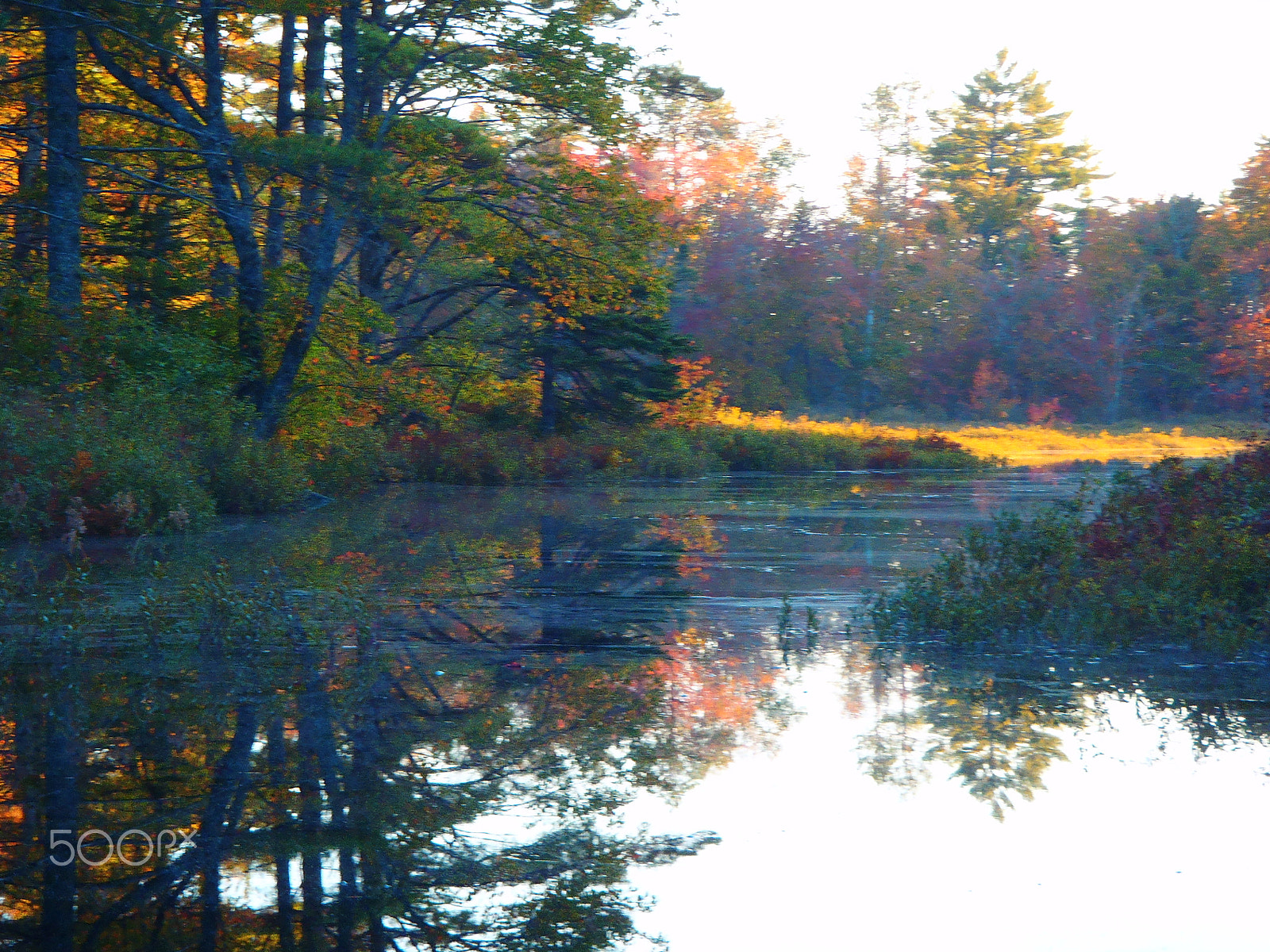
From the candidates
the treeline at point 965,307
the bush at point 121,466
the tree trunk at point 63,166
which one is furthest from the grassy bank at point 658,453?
the treeline at point 965,307

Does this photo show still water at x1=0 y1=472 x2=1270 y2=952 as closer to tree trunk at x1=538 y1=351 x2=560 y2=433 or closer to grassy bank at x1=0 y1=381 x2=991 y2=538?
grassy bank at x1=0 y1=381 x2=991 y2=538

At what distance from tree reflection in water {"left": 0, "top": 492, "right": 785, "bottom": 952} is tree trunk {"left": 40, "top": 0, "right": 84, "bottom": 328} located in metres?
10.0

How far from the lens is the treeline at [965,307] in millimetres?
63375

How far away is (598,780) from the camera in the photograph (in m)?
5.96

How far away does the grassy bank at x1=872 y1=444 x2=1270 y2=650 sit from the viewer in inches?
363

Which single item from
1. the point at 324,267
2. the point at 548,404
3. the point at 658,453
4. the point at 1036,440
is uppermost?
the point at 324,267

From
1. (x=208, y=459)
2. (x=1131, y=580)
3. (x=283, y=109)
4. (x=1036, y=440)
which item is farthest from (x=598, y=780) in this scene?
(x=1036, y=440)

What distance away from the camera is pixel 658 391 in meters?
34.4

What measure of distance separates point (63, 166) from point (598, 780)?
17.9 meters

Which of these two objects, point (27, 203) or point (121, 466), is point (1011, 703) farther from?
point (27, 203)

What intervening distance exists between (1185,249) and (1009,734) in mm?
69529

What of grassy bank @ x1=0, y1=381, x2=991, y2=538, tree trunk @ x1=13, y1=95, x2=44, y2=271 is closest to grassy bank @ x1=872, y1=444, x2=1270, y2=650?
grassy bank @ x1=0, y1=381, x2=991, y2=538

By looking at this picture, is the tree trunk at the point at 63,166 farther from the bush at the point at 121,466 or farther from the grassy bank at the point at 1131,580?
the grassy bank at the point at 1131,580

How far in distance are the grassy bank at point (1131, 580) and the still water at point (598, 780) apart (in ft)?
0.90
